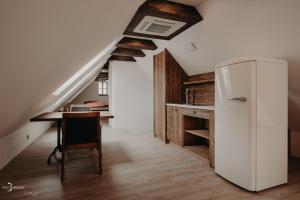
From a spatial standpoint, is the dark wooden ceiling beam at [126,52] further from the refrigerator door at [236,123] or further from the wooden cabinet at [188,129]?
the refrigerator door at [236,123]

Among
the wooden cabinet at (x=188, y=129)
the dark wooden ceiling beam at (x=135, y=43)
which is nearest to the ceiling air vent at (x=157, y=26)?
the dark wooden ceiling beam at (x=135, y=43)

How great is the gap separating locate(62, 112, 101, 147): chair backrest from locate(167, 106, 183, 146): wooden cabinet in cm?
177

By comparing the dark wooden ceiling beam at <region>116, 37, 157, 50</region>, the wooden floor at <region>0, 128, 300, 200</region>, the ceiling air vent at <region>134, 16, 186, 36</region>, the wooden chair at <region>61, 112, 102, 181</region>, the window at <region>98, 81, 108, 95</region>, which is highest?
the dark wooden ceiling beam at <region>116, 37, 157, 50</region>

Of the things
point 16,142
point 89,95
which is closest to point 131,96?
point 16,142

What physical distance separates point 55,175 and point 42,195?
0.51 m

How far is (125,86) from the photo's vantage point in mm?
6008

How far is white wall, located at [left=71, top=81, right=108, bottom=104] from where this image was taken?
11.0 meters

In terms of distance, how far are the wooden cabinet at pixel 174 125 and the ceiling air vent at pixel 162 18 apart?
1604 millimetres

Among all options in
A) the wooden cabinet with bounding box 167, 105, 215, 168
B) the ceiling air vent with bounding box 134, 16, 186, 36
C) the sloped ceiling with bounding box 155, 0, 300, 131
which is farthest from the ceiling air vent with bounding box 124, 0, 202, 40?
the wooden cabinet with bounding box 167, 105, 215, 168

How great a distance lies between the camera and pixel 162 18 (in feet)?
8.71

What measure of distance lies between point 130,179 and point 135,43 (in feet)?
9.74

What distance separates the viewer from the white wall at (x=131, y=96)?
591cm

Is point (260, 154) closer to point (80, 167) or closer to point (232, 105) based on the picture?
point (232, 105)

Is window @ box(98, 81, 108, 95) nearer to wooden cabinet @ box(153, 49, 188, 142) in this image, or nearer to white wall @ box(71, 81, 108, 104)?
white wall @ box(71, 81, 108, 104)
